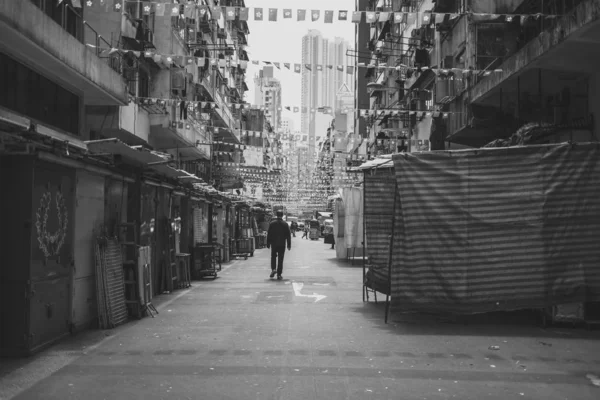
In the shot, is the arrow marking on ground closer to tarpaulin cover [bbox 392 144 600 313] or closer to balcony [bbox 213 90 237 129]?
tarpaulin cover [bbox 392 144 600 313]

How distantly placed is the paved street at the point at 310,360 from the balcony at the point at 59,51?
5.62 meters

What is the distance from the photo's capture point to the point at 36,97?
13.7 meters

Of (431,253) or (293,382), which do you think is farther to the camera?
(431,253)

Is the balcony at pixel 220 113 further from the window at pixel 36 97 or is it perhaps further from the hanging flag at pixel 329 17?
the hanging flag at pixel 329 17

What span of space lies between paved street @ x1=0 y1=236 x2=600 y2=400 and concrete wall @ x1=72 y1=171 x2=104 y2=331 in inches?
23.2

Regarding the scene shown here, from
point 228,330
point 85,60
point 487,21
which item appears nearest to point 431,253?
point 228,330

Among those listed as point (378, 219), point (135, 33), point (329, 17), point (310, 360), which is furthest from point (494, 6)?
point (310, 360)

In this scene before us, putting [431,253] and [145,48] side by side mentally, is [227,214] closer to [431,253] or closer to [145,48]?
[145,48]

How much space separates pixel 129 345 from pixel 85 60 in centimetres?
904

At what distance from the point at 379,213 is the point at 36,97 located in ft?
24.1

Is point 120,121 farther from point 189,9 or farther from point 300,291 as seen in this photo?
point 300,291

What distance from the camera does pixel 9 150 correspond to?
27.5ft

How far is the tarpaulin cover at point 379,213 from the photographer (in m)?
13.9

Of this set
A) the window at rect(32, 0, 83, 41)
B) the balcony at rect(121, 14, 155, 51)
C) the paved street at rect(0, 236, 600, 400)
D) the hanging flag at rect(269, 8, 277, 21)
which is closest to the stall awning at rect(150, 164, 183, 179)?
the paved street at rect(0, 236, 600, 400)
